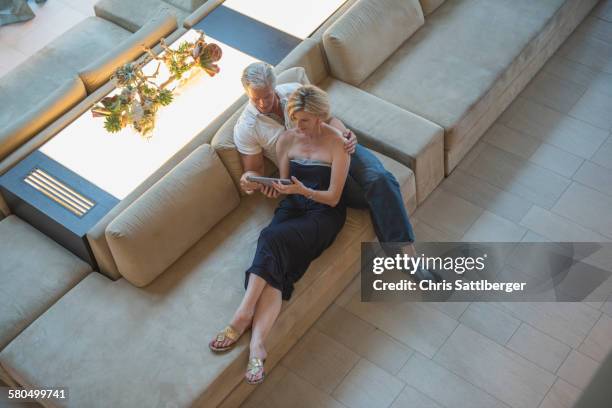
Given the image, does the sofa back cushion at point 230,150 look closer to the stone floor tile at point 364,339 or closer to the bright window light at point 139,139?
the bright window light at point 139,139

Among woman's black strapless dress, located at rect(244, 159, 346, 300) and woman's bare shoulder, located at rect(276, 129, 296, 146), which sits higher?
woman's bare shoulder, located at rect(276, 129, 296, 146)

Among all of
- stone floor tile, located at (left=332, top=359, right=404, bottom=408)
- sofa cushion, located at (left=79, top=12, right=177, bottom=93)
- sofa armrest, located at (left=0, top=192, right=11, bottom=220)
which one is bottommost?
stone floor tile, located at (left=332, top=359, right=404, bottom=408)

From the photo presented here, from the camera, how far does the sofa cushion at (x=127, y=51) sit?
4523mm

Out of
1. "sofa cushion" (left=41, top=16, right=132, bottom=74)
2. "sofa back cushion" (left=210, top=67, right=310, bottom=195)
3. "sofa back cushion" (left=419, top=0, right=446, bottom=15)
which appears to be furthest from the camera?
Result: "sofa cushion" (left=41, top=16, right=132, bottom=74)

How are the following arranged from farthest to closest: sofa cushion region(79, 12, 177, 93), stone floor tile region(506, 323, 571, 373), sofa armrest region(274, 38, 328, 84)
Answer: sofa cushion region(79, 12, 177, 93) < sofa armrest region(274, 38, 328, 84) < stone floor tile region(506, 323, 571, 373)

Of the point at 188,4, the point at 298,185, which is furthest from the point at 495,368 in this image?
the point at 188,4

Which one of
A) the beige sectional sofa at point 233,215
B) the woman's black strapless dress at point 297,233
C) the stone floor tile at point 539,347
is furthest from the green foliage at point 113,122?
the stone floor tile at point 539,347

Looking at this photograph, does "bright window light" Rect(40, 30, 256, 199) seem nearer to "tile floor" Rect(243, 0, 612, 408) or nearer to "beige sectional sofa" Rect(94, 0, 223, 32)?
"beige sectional sofa" Rect(94, 0, 223, 32)

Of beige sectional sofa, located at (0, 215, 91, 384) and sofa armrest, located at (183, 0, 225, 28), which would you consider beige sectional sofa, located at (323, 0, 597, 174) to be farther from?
beige sectional sofa, located at (0, 215, 91, 384)

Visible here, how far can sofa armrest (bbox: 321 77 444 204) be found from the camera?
13.6 feet

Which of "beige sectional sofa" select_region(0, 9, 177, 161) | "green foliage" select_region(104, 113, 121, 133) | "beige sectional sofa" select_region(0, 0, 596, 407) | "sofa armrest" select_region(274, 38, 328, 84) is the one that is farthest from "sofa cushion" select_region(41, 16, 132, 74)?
"sofa armrest" select_region(274, 38, 328, 84)

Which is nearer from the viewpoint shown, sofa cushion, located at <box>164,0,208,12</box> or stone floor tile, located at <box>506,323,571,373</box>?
stone floor tile, located at <box>506,323,571,373</box>

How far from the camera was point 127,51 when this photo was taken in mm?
4641

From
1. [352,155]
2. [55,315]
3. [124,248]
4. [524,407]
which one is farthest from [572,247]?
[55,315]
